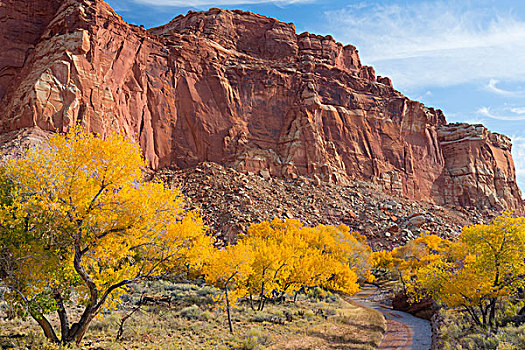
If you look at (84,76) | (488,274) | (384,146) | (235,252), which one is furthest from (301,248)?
(384,146)

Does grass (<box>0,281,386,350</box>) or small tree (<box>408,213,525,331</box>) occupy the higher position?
small tree (<box>408,213,525,331</box>)

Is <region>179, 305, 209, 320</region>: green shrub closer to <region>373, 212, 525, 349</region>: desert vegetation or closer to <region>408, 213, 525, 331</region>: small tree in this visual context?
<region>373, 212, 525, 349</region>: desert vegetation

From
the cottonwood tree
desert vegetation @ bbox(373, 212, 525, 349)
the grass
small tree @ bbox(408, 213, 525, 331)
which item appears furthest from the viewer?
the cottonwood tree

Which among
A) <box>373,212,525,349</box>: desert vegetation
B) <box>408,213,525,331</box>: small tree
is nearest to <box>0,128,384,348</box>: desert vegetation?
<box>373,212,525,349</box>: desert vegetation

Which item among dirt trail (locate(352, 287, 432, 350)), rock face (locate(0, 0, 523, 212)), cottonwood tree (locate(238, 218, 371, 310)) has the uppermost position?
Answer: rock face (locate(0, 0, 523, 212))

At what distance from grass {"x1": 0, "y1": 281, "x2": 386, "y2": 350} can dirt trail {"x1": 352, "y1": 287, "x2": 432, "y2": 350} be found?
85 centimetres

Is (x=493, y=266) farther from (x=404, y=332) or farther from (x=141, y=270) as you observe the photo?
(x=141, y=270)

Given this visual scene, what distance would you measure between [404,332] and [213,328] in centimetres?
1525

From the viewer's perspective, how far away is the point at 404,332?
87.3 feet

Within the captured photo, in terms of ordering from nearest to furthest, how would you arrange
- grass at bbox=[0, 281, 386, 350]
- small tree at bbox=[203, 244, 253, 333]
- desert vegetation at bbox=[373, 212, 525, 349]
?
1. grass at bbox=[0, 281, 386, 350]
2. desert vegetation at bbox=[373, 212, 525, 349]
3. small tree at bbox=[203, 244, 253, 333]

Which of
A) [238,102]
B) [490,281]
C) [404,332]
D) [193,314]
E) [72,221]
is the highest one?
[238,102]

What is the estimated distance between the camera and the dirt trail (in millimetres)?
22859

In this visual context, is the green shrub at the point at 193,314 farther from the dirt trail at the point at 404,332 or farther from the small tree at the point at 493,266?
the small tree at the point at 493,266

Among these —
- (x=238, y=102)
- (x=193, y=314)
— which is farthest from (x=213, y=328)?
(x=238, y=102)
